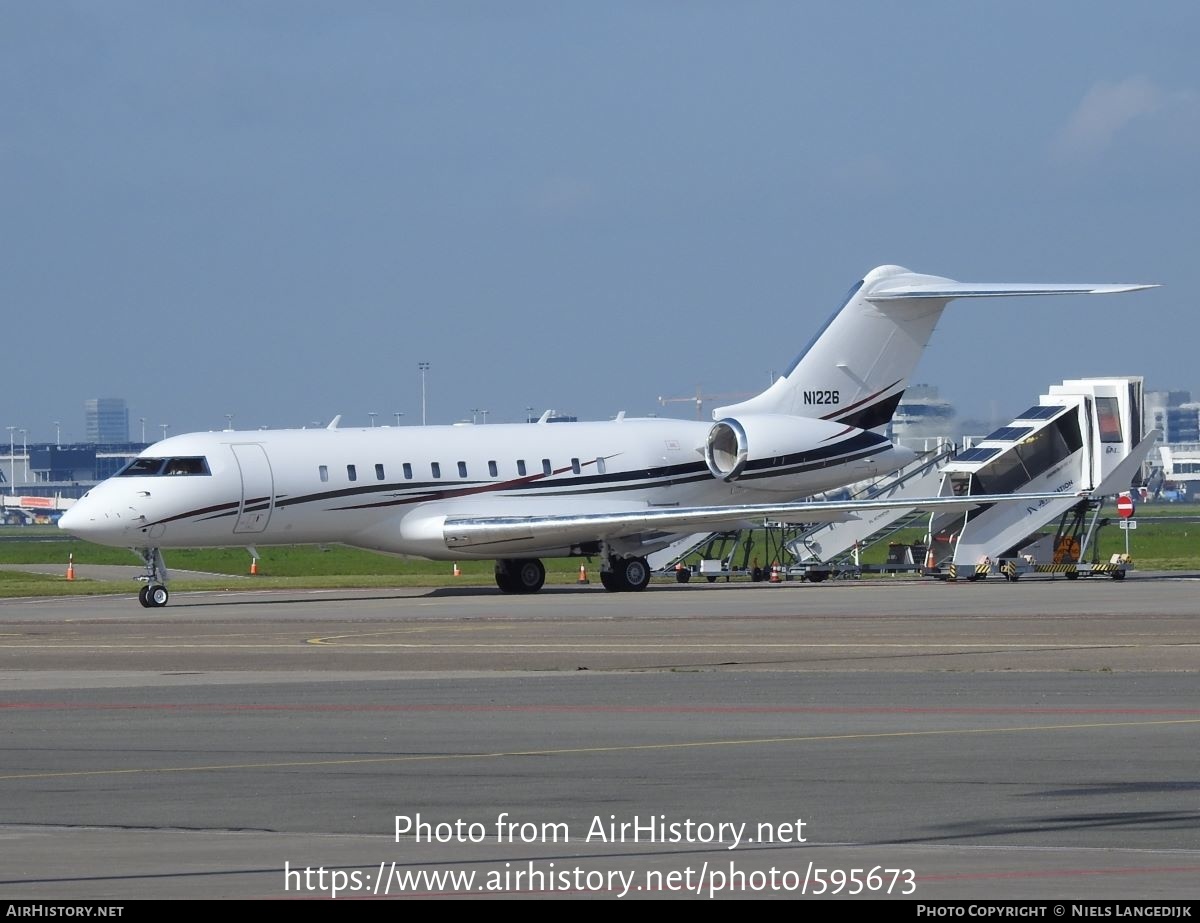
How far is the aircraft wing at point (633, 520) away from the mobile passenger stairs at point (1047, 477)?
3.73 m

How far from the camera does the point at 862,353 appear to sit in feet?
159

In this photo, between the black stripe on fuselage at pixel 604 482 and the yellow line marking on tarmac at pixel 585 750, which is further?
the black stripe on fuselage at pixel 604 482

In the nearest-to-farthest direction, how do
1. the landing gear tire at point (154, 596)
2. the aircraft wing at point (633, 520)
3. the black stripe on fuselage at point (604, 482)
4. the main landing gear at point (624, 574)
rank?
the landing gear tire at point (154, 596)
the aircraft wing at point (633, 520)
the black stripe on fuselage at point (604, 482)
the main landing gear at point (624, 574)

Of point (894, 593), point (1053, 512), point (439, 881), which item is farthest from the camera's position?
point (1053, 512)

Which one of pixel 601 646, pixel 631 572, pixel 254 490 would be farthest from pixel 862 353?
pixel 601 646

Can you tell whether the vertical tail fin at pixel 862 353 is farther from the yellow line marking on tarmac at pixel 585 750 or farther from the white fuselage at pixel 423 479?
the yellow line marking on tarmac at pixel 585 750

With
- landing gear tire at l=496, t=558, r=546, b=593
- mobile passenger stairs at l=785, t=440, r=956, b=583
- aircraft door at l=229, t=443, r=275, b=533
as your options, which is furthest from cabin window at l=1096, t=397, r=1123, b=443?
aircraft door at l=229, t=443, r=275, b=533

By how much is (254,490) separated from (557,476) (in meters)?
7.55

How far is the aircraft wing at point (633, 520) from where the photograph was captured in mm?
42875

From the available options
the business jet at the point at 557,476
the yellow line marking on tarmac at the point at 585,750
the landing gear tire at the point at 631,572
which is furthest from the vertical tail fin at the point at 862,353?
the yellow line marking on tarmac at the point at 585,750

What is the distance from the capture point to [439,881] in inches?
368
